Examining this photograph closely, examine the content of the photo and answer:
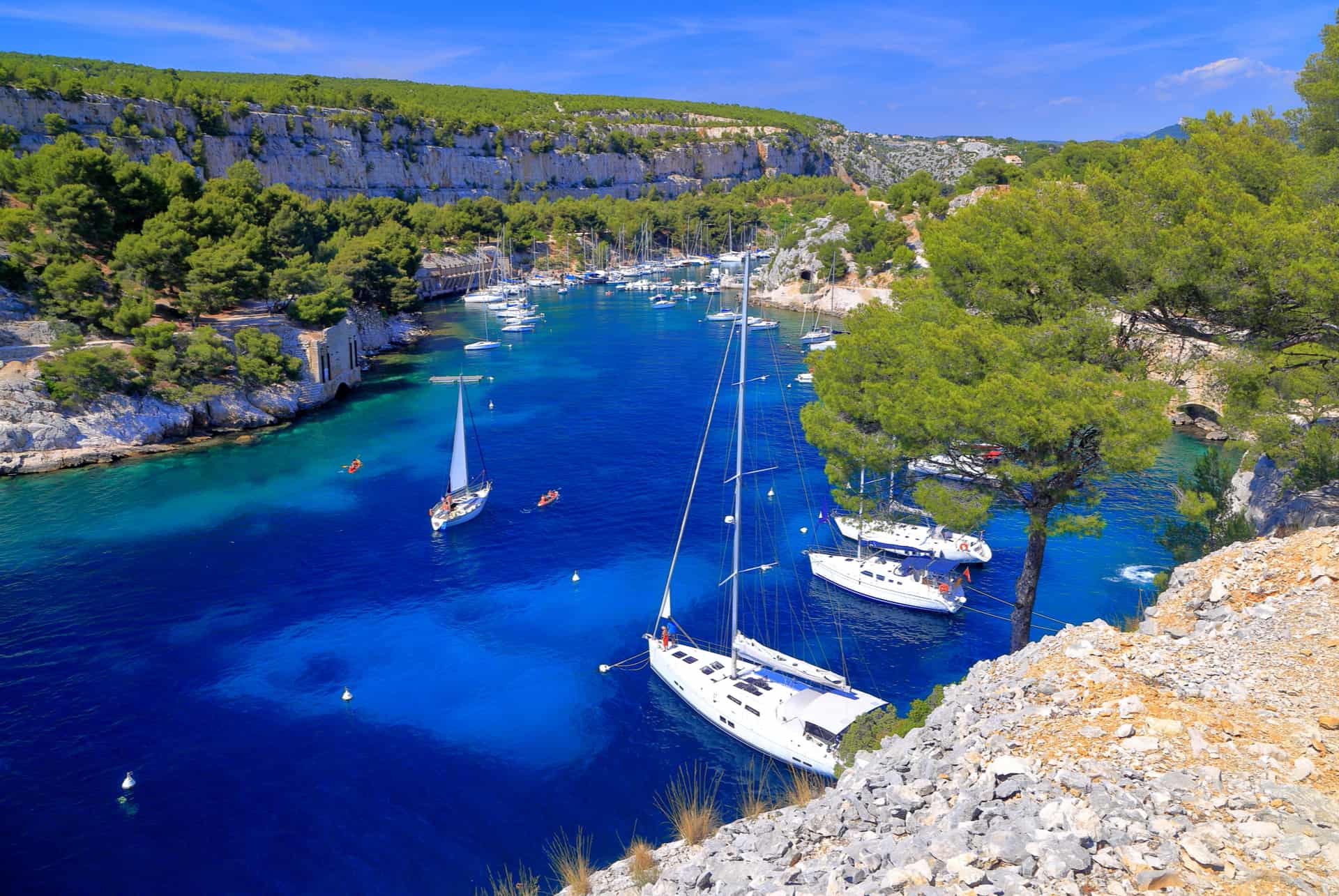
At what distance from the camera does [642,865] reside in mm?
15609

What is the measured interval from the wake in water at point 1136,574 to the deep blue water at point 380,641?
66cm

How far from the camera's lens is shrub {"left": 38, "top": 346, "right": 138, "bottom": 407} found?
46.5m

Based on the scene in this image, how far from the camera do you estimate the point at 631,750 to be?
2347cm

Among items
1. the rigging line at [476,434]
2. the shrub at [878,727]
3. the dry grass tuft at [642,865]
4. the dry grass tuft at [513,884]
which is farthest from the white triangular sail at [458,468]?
the dry grass tuft at [642,865]

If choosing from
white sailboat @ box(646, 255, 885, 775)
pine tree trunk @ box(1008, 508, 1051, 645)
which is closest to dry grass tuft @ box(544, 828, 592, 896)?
white sailboat @ box(646, 255, 885, 775)

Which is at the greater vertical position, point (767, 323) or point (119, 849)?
point (767, 323)

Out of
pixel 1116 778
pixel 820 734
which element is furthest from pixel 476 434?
pixel 1116 778

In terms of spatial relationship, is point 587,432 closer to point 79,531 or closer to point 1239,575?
point 79,531

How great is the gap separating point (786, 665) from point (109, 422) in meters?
44.1

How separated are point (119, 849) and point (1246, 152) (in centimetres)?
3407

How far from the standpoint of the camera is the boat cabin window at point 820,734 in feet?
70.6

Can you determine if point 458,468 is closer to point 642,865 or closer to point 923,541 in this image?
point 923,541

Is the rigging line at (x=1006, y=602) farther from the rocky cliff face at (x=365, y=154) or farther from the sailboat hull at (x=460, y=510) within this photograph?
the rocky cliff face at (x=365, y=154)

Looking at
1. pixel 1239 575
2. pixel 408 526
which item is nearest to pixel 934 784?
pixel 1239 575
